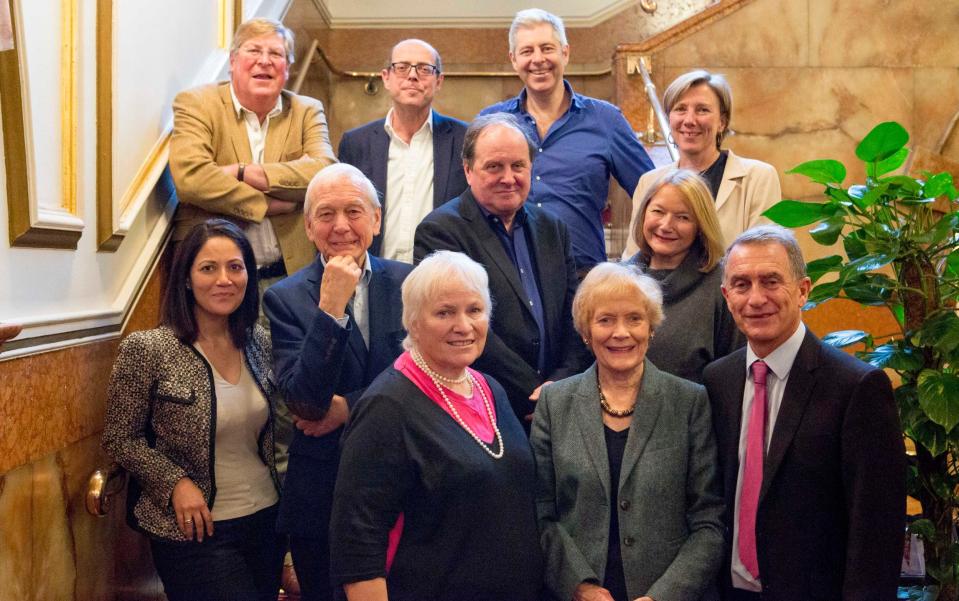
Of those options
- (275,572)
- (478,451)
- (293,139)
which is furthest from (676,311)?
(293,139)

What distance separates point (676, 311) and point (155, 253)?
182 centimetres

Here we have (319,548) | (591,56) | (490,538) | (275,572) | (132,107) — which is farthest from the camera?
(591,56)

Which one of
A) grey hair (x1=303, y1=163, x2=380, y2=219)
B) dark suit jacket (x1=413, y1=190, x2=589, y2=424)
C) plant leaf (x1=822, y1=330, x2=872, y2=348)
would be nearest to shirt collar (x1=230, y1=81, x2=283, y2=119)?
grey hair (x1=303, y1=163, x2=380, y2=219)

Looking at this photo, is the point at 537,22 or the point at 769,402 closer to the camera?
the point at 769,402

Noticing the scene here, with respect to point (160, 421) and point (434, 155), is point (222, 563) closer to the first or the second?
point (160, 421)

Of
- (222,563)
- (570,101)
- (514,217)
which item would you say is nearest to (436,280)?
(514,217)

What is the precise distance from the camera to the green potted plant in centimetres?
274

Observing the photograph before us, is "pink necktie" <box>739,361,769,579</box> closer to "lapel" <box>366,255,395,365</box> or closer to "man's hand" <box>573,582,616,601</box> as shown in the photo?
"man's hand" <box>573,582,616,601</box>

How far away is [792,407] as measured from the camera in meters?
2.46

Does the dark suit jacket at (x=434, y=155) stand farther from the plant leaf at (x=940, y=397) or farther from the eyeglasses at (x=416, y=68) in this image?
the plant leaf at (x=940, y=397)

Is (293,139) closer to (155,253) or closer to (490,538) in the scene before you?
(155,253)

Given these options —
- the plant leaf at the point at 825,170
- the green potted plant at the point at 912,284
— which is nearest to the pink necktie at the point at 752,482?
the green potted plant at the point at 912,284

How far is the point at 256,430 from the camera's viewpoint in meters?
2.94

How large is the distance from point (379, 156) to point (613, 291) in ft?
4.58
